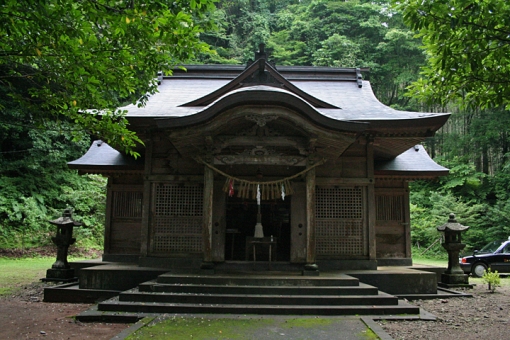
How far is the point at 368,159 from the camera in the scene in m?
9.91

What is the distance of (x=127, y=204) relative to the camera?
1192 centimetres

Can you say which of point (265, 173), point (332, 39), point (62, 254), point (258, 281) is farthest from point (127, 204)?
point (332, 39)

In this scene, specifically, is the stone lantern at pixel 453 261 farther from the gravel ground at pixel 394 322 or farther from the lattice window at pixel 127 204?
the lattice window at pixel 127 204

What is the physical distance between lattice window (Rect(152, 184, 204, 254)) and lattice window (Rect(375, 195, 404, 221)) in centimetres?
546

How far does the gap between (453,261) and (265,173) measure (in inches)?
223

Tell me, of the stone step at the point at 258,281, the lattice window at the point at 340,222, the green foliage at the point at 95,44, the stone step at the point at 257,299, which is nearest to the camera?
the green foliage at the point at 95,44

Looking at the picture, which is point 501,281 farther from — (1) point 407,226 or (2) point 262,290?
(2) point 262,290

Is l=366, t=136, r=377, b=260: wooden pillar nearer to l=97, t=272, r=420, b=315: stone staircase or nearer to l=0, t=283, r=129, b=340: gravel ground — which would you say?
l=97, t=272, r=420, b=315: stone staircase

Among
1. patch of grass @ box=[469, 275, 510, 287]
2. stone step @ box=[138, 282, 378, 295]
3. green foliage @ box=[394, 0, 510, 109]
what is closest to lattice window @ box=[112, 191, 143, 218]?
stone step @ box=[138, 282, 378, 295]

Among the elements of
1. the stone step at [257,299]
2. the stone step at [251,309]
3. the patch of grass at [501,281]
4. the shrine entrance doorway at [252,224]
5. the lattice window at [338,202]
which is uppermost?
the lattice window at [338,202]

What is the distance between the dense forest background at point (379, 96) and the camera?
21141 mm

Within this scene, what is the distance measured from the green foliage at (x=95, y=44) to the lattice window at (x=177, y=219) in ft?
12.1

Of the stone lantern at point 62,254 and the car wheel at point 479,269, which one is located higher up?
the stone lantern at point 62,254

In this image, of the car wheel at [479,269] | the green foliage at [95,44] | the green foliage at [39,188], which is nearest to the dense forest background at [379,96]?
the green foliage at [39,188]
